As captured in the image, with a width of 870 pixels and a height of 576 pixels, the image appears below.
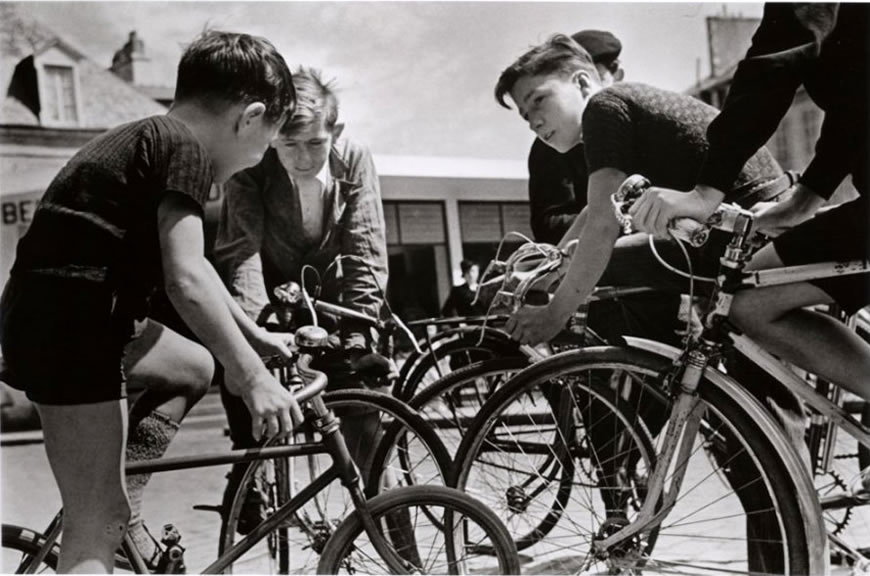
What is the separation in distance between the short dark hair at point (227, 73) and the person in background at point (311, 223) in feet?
2.14

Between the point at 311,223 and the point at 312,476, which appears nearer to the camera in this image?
the point at 312,476

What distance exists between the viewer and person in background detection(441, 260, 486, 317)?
320 centimetres

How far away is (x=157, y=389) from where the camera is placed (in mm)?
2346

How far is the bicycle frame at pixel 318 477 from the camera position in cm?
207

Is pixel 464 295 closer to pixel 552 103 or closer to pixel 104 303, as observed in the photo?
pixel 552 103

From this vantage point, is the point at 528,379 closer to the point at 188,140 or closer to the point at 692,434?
the point at 692,434

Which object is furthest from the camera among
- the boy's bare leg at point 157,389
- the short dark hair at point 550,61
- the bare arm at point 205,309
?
the short dark hair at point 550,61

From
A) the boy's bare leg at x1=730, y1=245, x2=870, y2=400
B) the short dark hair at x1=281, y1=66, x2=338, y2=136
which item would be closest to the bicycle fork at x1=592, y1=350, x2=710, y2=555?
the boy's bare leg at x1=730, y1=245, x2=870, y2=400

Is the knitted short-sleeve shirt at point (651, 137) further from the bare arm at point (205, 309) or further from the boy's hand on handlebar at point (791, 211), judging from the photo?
the bare arm at point (205, 309)

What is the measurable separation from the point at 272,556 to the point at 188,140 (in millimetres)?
1253

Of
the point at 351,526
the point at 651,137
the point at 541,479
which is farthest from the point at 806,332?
the point at 351,526

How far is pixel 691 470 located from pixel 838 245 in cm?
65

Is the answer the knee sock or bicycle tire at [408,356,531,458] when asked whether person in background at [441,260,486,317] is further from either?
the knee sock

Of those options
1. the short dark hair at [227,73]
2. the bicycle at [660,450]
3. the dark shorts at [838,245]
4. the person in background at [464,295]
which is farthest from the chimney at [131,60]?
the dark shorts at [838,245]
